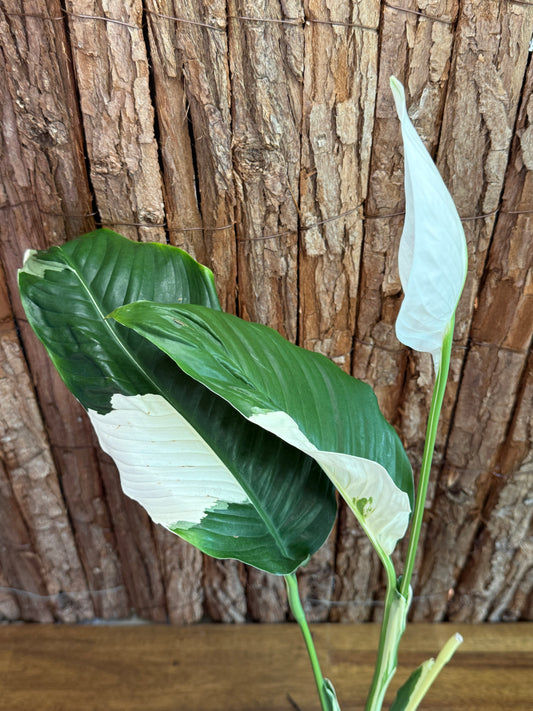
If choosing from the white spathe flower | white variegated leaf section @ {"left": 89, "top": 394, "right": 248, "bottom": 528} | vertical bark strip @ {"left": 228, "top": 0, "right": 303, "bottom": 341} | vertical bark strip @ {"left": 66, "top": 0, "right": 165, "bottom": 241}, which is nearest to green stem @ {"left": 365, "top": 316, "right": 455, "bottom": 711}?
the white spathe flower

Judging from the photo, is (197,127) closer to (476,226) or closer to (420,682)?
(476,226)

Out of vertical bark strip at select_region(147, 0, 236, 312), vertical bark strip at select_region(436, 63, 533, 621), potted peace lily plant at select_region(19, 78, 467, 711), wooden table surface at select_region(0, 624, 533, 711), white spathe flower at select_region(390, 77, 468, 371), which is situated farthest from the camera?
wooden table surface at select_region(0, 624, 533, 711)

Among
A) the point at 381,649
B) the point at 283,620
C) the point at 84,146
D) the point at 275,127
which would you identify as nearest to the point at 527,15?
the point at 275,127

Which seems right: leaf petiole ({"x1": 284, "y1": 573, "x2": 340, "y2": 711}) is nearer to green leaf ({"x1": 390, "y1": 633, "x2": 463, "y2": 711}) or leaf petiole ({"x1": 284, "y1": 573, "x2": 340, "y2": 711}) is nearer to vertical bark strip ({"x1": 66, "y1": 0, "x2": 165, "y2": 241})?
green leaf ({"x1": 390, "y1": 633, "x2": 463, "y2": 711})

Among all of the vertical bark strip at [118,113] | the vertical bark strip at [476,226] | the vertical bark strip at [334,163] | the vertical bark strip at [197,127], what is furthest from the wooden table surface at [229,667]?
the vertical bark strip at [118,113]

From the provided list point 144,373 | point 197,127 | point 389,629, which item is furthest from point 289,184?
point 389,629

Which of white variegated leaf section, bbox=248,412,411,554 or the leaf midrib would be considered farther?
the leaf midrib

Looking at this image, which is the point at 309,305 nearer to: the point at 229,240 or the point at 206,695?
the point at 229,240
